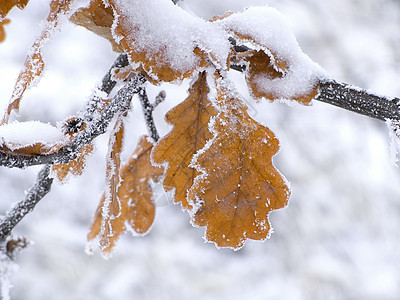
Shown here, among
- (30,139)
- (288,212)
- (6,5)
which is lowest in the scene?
(30,139)

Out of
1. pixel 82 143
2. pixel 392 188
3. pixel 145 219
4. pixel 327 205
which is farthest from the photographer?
pixel 327 205

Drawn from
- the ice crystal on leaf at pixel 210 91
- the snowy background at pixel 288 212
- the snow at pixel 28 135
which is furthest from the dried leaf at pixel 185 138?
the snowy background at pixel 288 212

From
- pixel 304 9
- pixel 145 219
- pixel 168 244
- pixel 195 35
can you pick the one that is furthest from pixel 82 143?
pixel 304 9

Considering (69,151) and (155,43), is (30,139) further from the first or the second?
(155,43)

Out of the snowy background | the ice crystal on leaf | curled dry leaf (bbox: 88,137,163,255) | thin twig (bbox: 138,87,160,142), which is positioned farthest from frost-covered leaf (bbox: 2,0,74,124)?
the snowy background

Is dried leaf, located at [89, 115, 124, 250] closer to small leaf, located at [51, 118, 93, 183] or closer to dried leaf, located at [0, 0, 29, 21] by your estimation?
small leaf, located at [51, 118, 93, 183]

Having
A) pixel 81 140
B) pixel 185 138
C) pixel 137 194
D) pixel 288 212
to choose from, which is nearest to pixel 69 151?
pixel 81 140

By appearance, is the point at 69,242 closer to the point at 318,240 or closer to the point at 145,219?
Answer: the point at 318,240
